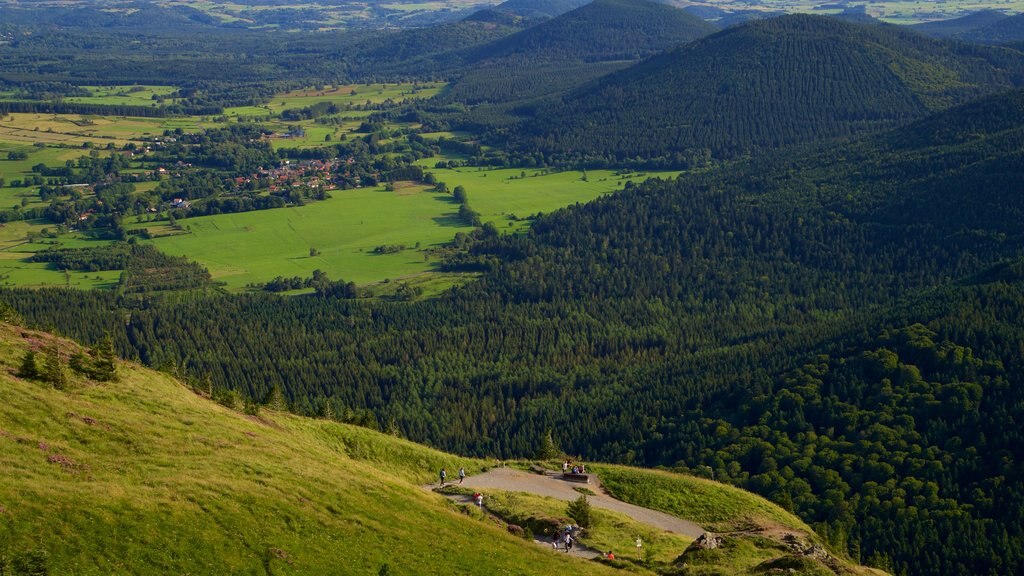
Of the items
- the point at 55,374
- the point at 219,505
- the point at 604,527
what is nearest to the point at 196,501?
the point at 219,505

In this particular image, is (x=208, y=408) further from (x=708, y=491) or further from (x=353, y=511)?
(x=708, y=491)

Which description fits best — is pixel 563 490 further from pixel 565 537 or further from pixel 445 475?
pixel 565 537

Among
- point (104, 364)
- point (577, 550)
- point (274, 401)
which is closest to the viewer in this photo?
point (577, 550)

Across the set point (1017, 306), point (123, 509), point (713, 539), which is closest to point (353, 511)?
point (123, 509)

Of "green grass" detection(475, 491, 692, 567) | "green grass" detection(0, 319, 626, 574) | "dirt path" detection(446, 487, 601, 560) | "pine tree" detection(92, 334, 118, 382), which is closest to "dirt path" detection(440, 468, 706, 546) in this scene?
"green grass" detection(475, 491, 692, 567)

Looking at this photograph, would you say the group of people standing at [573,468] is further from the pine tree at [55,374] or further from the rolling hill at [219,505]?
the pine tree at [55,374]

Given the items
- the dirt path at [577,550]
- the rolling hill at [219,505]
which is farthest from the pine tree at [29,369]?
the dirt path at [577,550]
